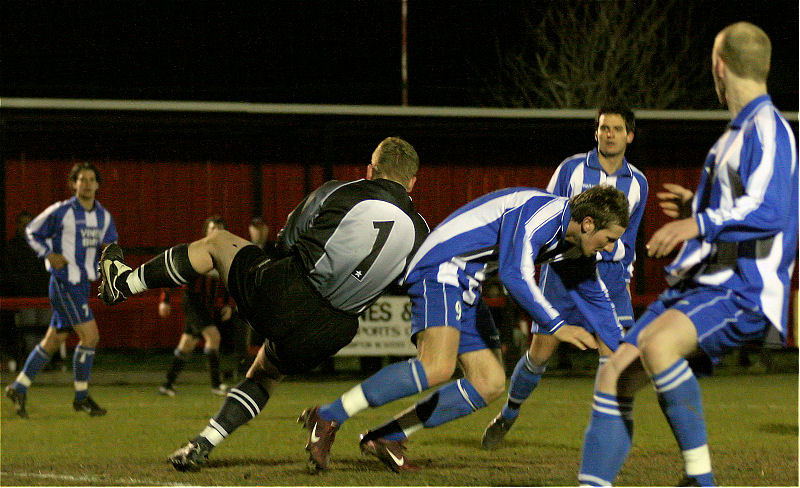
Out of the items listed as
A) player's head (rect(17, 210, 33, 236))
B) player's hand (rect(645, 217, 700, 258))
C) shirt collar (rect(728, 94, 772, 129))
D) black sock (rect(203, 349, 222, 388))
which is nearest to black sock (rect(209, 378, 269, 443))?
player's hand (rect(645, 217, 700, 258))

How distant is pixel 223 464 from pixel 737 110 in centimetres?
361

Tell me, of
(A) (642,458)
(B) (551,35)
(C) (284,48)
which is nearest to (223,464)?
(A) (642,458)

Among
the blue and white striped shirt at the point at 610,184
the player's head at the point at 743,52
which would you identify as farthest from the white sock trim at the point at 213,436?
the player's head at the point at 743,52

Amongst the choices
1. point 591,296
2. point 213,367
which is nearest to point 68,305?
point 213,367

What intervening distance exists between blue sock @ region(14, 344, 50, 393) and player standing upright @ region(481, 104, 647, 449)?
443 cm

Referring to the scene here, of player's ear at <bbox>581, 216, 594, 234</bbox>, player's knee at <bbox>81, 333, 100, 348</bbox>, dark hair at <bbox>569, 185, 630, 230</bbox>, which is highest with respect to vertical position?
dark hair at <bbox>569, 185, 630, 230</bbox>

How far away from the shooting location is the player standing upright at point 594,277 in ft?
23.4

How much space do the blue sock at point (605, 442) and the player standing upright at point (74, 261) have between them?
6049 millimetres

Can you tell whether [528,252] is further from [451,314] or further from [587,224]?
[451,314]

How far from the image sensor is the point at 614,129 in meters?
7.23

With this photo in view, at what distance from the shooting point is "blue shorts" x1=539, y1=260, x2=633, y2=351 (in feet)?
23.2

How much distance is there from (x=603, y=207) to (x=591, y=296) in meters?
1.62

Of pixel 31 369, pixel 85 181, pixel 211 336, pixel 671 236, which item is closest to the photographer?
pixel 671 236

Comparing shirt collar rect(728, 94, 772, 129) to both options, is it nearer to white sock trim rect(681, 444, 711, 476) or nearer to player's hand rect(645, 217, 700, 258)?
player's hand rect(645, 217, 700, 258)
